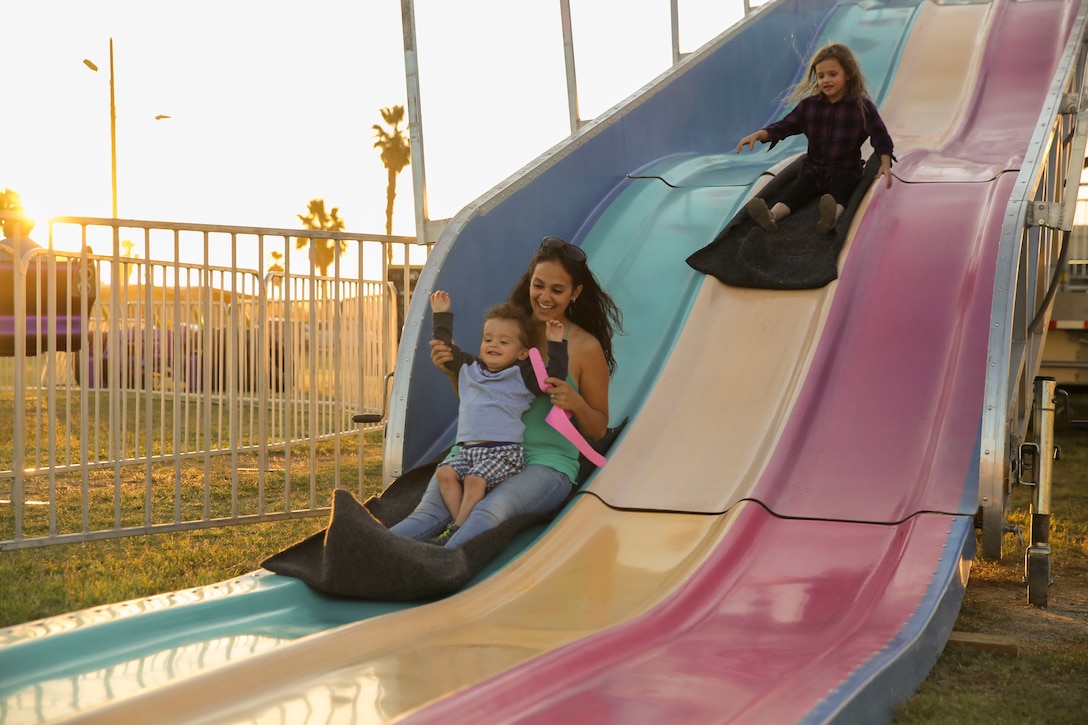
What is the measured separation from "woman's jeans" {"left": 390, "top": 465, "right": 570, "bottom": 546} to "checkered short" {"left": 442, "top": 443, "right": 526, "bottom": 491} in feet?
0.11

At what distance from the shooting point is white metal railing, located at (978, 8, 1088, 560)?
3.83 metres

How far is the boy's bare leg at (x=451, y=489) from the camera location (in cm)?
396

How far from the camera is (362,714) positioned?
8.63 ft

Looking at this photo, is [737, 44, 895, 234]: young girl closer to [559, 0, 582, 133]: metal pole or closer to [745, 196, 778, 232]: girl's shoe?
[745, 196, 778, 232]: girl's shoe

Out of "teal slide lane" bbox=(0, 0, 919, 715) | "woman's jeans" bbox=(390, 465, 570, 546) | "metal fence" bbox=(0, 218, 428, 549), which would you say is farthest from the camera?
"metal fence" bbox=(0, 218, 428, 549)

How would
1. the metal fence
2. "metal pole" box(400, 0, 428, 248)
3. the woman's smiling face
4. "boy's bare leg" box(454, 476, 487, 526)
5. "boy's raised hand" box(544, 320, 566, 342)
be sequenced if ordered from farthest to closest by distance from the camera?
"metal pole" box(400, 0, 428, 248), the metal fence, the woman's smiling face, "boy's raised hand" box(544, 320, 566, 342), "boy's bare leg" box(454, 476, 487, 526)

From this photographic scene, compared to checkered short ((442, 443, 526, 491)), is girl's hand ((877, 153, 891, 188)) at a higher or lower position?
higher

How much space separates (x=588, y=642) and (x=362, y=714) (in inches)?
28.4

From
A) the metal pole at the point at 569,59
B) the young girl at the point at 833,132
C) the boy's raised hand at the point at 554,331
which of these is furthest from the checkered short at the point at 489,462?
the metal pole at the point at 569,59

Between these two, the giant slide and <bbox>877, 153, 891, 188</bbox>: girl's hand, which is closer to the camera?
the giant slide

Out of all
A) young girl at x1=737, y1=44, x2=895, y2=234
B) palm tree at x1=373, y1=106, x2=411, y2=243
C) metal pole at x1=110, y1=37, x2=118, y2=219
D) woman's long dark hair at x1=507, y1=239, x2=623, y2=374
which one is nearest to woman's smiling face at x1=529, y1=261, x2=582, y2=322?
woman's long dark hair at x1=507, y1=239, x2=623, y2=374

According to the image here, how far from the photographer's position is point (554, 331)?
430 centimetres

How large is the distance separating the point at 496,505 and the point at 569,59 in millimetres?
4058

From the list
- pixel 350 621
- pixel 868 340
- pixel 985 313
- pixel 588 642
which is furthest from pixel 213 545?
pixel 985 313
